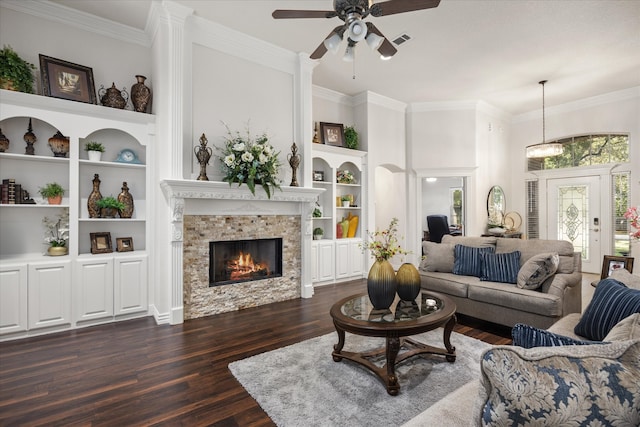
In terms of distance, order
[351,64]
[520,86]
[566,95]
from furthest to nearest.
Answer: [566,95]
[520,86]
[351,64]

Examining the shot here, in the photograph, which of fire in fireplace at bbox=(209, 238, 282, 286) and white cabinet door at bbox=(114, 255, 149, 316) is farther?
fire in fireplace at bbox=(209, 238, 282, 286)

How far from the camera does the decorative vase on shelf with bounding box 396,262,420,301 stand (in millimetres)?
2750

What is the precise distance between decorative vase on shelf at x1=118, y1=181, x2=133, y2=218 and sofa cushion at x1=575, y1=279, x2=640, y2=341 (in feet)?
14.6

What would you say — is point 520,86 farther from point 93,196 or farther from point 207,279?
point 93,196

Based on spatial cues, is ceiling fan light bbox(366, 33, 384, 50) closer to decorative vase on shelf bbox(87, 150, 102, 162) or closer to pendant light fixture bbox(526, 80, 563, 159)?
decorative vase on shelf bbox(87, 150, 102, 162)

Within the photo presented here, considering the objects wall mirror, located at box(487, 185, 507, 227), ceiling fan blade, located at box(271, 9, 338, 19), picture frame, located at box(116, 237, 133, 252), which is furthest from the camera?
wall mirror, located at box(487, 185, 507, 227)

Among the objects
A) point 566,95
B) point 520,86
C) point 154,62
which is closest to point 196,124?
point 154,62

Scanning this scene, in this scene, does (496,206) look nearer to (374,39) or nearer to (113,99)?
(374,39)

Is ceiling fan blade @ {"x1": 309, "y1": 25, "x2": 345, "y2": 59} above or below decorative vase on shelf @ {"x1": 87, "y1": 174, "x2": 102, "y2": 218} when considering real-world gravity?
above

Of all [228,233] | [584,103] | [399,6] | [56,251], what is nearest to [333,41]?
[399,6]

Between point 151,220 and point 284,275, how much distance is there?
1.90 m

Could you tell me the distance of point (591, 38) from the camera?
430cm

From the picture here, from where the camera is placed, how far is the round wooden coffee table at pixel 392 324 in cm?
229

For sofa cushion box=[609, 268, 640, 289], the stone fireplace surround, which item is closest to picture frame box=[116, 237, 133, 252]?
the stone fireplace surround
